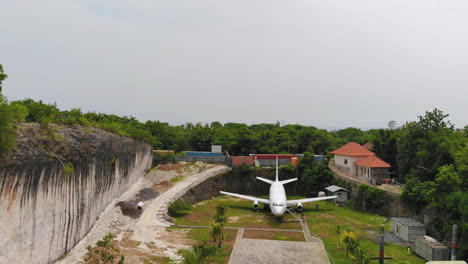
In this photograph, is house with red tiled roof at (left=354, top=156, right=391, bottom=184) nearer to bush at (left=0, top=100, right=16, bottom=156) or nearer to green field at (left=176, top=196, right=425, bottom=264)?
green field at (left=176, top=196, right=425, bottom=264)

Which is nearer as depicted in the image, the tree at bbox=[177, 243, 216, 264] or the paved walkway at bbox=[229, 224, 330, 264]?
the tree at bbox=[177, 243, 216, 264]

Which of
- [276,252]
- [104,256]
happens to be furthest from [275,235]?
[104,256]

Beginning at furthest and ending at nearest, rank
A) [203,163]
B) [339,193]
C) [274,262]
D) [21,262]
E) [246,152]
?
[246,152] → [203,163] → [339,193] → [274,262] → [21,262]

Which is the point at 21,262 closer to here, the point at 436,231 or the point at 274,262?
the point at 274,262

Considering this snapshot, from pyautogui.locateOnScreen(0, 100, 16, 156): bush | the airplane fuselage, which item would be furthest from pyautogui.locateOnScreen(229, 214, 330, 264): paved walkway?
pyautogui.locateOnScreen(0, 100, 16, 156): bush

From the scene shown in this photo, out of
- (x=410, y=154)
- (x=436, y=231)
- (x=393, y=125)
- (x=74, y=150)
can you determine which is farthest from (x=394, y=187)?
(x=393, y=125)

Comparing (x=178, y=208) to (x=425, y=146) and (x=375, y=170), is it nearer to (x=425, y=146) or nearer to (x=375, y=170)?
(x=375, y=170)
